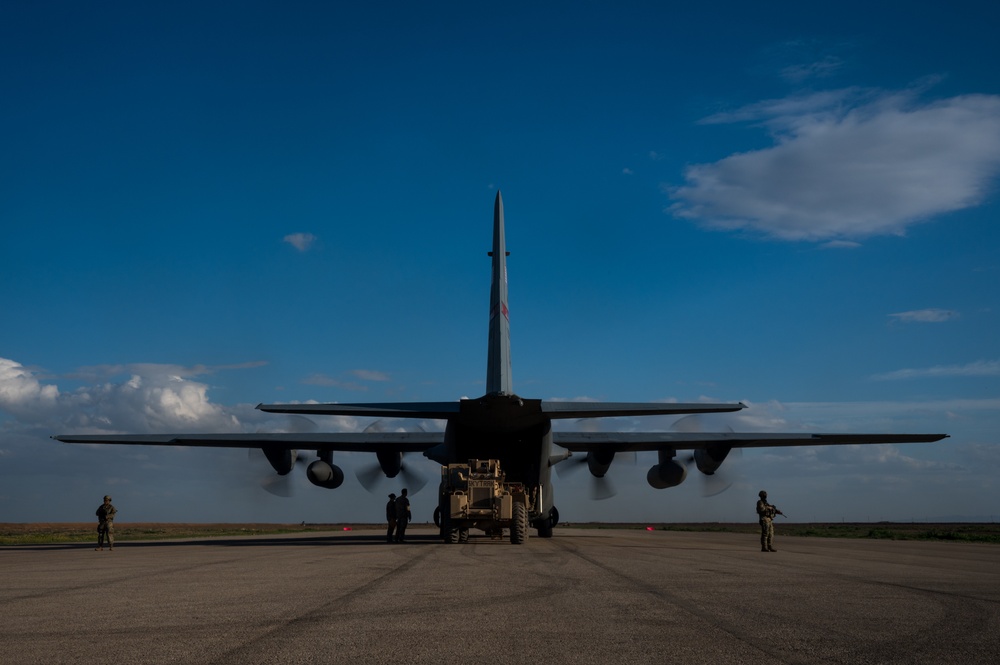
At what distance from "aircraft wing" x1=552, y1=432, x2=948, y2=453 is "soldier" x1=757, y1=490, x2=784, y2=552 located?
A: 9016mm

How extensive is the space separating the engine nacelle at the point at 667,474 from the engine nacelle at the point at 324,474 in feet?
41.8

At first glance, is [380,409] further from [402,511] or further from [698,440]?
[698,440]

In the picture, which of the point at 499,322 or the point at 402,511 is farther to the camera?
the point at 402,511

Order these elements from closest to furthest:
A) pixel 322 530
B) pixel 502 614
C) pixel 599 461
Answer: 1. pixel 502 614
2. pixel 599 461
3. pixel 322 530

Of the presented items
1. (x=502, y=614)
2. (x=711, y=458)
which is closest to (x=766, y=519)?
(x=711, y=458)

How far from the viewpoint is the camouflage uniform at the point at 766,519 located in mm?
23109

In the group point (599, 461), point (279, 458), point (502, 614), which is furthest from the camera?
point (599, 461)

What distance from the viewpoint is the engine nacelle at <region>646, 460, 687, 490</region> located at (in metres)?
33.5

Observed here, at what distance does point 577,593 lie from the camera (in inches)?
444

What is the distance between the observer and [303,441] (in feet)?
105

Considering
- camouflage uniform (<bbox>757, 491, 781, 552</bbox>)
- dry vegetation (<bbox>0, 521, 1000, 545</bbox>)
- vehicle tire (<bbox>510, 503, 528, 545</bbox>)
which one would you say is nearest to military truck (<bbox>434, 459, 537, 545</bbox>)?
vehicle tire (<bbox>510, 503, 528, 545</bbox>)

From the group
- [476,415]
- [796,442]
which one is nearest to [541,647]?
[476,415]

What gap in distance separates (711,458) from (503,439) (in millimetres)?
9859

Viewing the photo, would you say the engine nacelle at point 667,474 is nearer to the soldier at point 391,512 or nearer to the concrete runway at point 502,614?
the soldier at point 391,512
